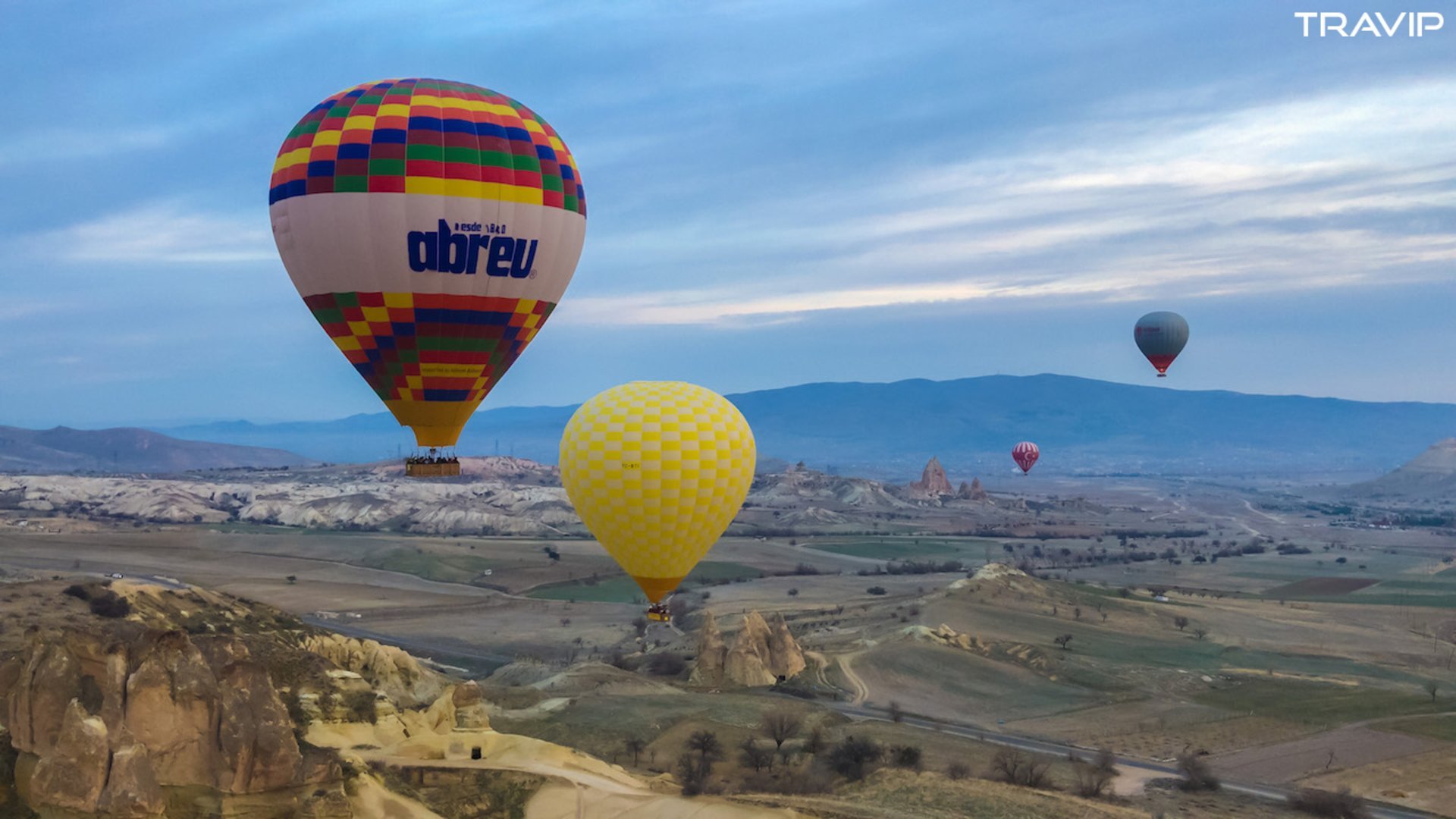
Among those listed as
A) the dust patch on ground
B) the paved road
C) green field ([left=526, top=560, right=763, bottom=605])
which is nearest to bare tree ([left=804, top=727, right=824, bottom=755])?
the paved road

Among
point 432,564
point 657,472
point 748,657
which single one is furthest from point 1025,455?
point 657,472

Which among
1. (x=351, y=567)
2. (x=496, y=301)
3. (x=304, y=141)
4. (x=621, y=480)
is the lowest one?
(x=351, y=567)

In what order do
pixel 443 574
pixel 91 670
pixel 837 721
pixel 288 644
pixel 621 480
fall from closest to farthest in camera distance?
1. pixel 91 670
2. pixel 621 480
3. pixel 288 644
4. pixel 837 721
5. pixel 443 574

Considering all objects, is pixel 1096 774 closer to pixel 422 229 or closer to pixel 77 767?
pixel 422 229

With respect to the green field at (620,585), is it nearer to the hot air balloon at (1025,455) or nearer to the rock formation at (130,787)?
the hot air balloon at (1025,455)

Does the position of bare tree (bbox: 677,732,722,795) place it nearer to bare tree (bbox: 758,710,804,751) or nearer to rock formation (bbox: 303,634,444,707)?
bare tree (bbox: 758,710,804,751)

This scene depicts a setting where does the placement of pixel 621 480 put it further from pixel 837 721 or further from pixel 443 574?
pixel 443 574

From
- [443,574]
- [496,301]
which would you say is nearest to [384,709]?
[496,301]
